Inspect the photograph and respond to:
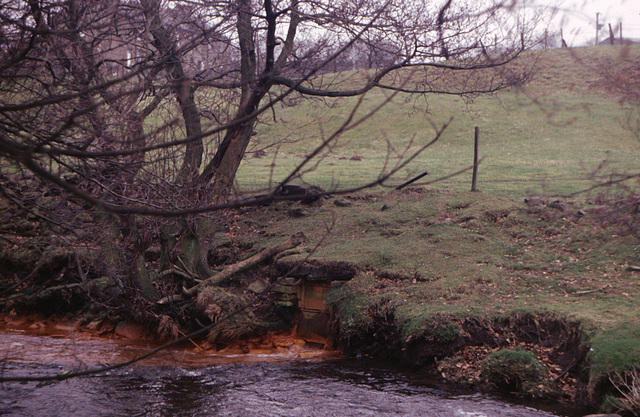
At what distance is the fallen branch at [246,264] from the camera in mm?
11516

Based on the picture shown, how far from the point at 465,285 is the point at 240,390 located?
447 centimetres

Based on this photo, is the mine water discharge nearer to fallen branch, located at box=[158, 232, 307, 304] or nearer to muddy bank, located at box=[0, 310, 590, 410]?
muddy bank, located at box=[0, 310, 590, 410]

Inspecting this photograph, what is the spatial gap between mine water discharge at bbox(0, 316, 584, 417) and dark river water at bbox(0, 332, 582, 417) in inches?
0.5

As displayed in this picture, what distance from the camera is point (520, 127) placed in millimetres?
35031

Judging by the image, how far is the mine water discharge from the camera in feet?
24.3

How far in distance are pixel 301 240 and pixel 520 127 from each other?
25.9 metres

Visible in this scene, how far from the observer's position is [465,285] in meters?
10.5

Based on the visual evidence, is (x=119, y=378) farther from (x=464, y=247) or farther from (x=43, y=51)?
(x=464, y=247)

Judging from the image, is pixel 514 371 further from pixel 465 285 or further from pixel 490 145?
pixel 490 145

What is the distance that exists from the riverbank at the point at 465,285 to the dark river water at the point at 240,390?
629mm

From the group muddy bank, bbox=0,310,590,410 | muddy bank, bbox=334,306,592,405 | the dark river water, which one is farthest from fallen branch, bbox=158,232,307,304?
muddy bank, bbox=334,306,592,405

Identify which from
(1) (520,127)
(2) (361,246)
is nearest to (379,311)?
(2) (361,246)

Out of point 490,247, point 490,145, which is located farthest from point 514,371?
point 490,145

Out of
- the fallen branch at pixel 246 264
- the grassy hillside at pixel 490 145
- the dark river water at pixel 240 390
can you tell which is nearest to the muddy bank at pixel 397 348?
the dark river water at pixel 240 390
